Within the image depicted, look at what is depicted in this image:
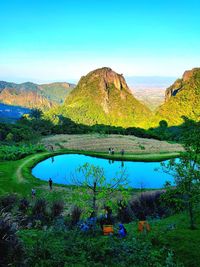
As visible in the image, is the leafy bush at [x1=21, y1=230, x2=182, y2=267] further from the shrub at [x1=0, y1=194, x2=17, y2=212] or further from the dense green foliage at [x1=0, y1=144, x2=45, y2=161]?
the dense green foliage at [x1=0, y1=144, x2=45, y2=161]

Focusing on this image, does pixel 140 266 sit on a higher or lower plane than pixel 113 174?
higher

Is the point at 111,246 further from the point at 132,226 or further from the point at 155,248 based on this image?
the point at 132,226

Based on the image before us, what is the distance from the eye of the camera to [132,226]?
16.6m

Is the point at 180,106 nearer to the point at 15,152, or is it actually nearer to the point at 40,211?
the point at 15,152

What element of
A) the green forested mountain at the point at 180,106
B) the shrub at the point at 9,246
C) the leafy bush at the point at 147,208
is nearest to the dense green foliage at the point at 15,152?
the leafy bush at the point at 147,208

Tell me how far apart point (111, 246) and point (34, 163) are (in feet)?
106

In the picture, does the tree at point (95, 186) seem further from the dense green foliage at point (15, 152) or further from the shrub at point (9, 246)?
the dense green foliage at point (15, 152)

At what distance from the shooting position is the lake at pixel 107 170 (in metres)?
35.4

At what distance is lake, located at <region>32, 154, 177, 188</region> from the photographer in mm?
35438

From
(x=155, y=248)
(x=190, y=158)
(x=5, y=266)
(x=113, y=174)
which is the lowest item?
(x=113, y=174)

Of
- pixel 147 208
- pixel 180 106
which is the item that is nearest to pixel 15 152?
pixel 147 208

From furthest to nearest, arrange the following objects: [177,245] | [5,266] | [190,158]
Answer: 1. [190,158]
2. [177,245]
3. [5,266]

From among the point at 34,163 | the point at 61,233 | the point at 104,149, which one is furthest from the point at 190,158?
the point at 104,149

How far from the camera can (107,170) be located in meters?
40.3
